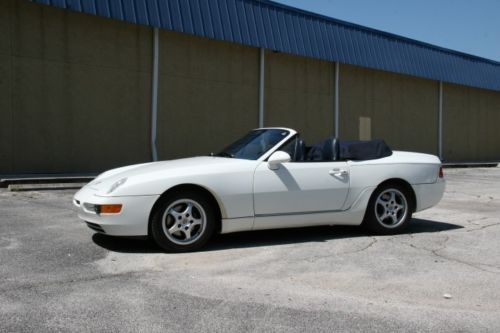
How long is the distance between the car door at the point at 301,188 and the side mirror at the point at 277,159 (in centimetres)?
5

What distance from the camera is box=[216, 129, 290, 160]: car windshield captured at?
5988 millimetres

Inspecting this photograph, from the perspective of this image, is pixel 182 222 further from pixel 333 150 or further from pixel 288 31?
pixel 288 31

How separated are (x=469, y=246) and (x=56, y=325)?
4.53 m

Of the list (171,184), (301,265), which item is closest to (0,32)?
(171,184)

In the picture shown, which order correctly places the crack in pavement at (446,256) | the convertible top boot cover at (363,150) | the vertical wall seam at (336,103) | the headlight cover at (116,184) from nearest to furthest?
the crack in pavement at (446,256) → the headlight cover at (116,184) → the convertible top boot cover at (363,150) → the vertical wall seam at (336,103)

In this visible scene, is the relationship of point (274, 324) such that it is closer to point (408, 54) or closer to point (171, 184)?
point (171, 184)

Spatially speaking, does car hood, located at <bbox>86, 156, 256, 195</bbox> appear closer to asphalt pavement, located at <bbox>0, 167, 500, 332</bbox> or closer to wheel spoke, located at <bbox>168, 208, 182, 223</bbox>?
wheel spoke, located at <bbox>168, 208, 182, 223</bbox>

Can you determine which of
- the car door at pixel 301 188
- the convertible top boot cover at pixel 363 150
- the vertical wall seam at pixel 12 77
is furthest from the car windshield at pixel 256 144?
the vertical wall seam at pixel 12 77

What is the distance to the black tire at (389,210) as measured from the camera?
6375mm

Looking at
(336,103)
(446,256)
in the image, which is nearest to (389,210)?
(446,256)

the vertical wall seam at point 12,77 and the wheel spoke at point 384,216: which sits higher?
the vertical wall seam at point 12,77

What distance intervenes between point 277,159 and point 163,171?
1215 millimetres

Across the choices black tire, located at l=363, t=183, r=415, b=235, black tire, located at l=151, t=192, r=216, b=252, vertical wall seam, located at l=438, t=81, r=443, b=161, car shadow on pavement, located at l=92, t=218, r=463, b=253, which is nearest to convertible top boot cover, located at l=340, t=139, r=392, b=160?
black tire, located at l=363, t=183, r=415, b=235

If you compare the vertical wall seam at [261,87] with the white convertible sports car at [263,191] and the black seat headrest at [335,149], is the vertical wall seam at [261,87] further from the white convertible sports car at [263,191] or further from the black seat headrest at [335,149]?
the black seat headrest at [335,149]
